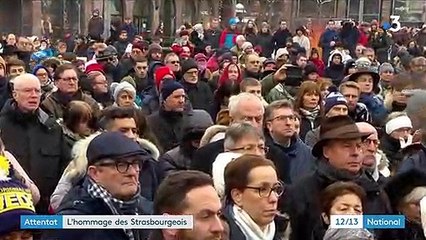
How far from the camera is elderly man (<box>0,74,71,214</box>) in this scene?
659 cm

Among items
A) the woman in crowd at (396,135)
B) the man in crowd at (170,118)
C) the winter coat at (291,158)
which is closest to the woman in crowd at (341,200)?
the winter coat at (291,158)

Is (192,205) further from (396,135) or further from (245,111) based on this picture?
(396,135)

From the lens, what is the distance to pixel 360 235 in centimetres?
370

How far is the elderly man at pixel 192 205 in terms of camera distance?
10.5 feet

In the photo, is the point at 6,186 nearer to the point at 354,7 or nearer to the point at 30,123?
the point at 30,123

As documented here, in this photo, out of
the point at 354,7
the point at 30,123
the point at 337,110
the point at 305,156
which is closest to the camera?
the point at 305,156

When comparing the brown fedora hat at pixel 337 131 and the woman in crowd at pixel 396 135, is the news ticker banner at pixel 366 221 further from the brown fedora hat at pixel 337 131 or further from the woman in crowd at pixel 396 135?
the woman in crowd at pixel 396 135

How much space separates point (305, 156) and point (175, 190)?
9.71ft

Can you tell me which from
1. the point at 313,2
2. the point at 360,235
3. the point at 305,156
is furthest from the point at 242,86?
the point at 313,2

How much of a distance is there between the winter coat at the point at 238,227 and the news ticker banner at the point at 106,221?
0.57 meters

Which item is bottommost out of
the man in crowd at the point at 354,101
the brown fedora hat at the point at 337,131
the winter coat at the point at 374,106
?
the winter coat at the point at 374,106

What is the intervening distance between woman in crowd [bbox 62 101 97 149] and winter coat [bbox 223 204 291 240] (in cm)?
246

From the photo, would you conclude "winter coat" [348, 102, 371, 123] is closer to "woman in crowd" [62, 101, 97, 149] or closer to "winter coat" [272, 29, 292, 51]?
"woman in crowd" [62, 101, 97, 149]

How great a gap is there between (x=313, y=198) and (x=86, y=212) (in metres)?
1.43
